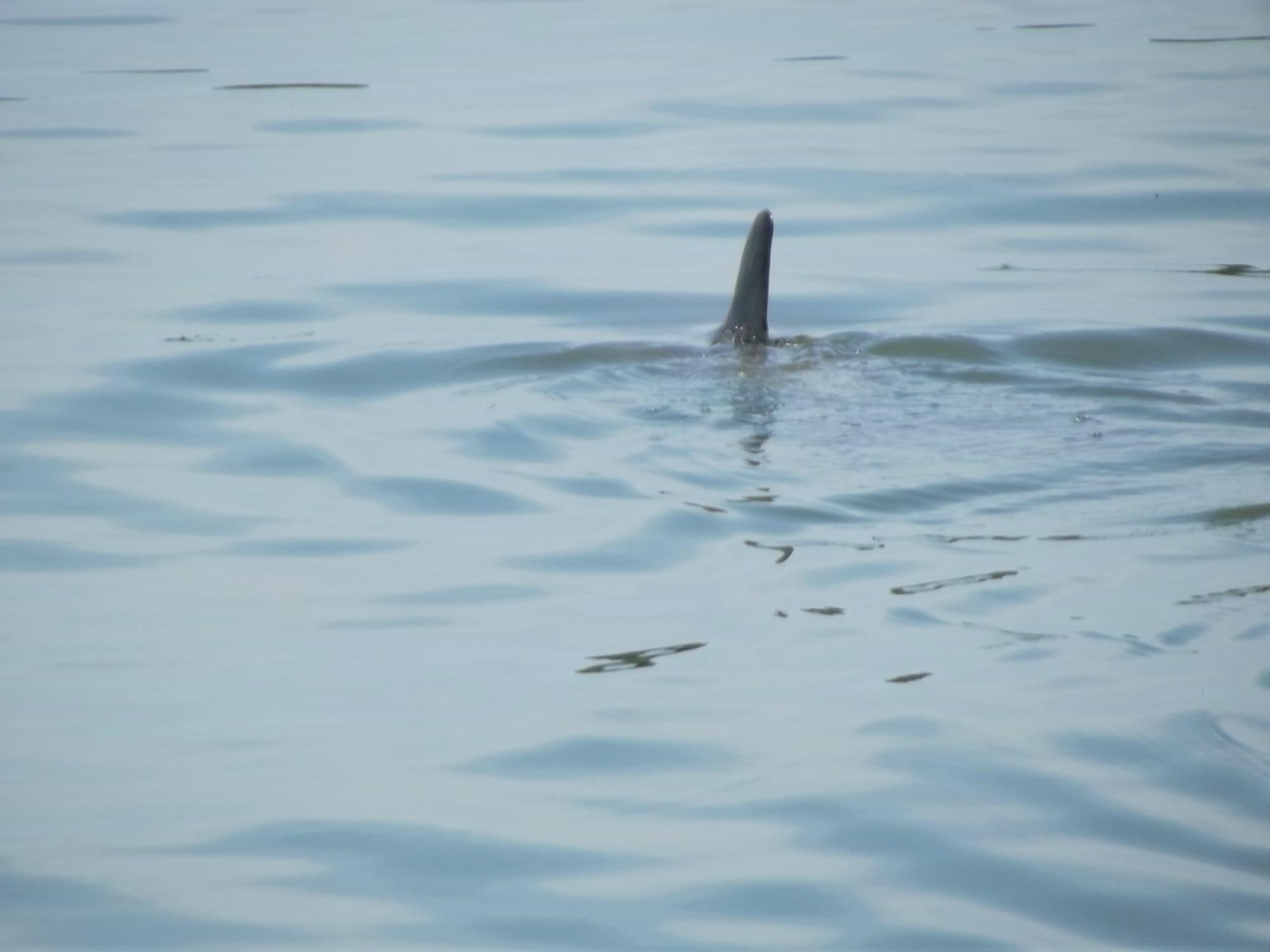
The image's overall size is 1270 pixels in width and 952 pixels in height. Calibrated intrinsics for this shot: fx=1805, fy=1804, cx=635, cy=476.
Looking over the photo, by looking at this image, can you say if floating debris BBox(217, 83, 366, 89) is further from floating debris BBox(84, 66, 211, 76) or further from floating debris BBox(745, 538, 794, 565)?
floating debris BBox(745, 538, 794, 565)

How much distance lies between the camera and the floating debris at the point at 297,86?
14648 millimetres

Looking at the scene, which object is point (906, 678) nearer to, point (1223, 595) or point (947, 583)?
point (947, 583)

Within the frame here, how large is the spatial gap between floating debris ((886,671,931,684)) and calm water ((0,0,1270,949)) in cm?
5

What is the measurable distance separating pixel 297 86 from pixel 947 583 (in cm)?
1135

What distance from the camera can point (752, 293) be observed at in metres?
7.06

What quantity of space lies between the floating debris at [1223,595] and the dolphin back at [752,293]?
9.36 feet

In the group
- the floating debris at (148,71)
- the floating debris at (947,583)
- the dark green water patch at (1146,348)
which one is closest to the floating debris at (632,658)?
the floating debris at (947,583)

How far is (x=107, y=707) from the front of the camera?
3.96m

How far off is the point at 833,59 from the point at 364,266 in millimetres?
7696

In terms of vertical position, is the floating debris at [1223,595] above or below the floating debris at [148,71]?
below

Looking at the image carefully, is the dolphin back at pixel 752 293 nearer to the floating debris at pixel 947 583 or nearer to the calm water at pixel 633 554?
the calm water at pixel 633 554

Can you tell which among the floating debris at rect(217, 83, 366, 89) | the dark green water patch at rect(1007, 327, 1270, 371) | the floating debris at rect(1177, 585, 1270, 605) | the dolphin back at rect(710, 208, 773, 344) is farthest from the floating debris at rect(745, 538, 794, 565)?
the floating debris at rect(217, 83, 366, 89)

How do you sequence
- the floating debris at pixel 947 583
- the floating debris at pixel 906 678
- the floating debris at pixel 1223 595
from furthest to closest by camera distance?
1. the floating debris at pixel 947 583
2. the floating debris at pixel 1223 595
3. the floating debris at pixel 906 678

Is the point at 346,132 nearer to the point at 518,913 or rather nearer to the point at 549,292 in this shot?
the point at 549,292
